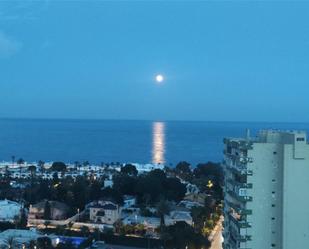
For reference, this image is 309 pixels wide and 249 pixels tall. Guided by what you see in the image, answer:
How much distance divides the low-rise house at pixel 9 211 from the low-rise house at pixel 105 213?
4.55 m

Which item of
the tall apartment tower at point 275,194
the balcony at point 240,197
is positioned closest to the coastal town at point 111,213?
the balcony at point 240,197

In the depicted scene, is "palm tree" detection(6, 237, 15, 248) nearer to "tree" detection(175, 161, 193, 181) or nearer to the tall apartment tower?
the tall apartment tower

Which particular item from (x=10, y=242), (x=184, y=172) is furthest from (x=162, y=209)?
(x=184, y=172)

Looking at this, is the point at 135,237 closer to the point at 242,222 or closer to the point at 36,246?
the point at 36,246

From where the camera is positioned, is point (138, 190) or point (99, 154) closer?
point (138, 190)

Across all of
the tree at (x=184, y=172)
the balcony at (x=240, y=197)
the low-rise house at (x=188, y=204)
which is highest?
the balcony at (x=240, y=197)

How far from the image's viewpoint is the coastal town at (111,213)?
23766mm

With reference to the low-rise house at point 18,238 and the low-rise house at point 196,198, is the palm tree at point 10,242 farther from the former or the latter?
the low-rise house at point 196,198

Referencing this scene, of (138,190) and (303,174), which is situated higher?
(303,174)

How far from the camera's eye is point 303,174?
15.0 m

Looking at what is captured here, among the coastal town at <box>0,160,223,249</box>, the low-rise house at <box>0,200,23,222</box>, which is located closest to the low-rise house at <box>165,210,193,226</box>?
the coastal town at <box>0,160,223,249</box>

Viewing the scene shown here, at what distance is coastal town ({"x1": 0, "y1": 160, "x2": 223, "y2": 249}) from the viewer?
23766 millimetres

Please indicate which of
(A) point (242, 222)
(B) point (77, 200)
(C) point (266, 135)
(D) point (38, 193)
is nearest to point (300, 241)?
(A) point (242, 222)

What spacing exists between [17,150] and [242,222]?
282 feet
